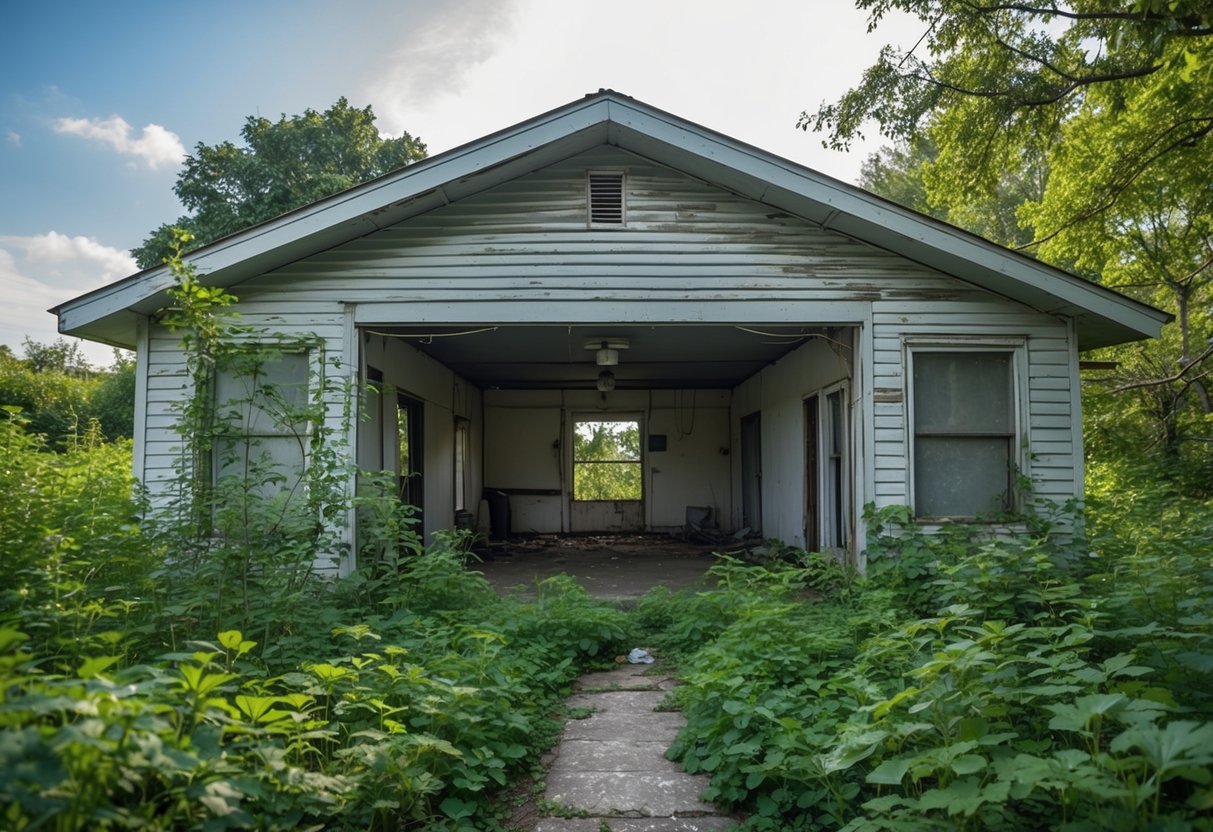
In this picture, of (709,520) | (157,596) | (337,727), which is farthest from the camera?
(709,520)

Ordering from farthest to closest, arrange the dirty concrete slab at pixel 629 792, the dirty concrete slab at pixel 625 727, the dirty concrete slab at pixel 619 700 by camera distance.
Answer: the dirty concrete slab at pixel 619 700 → the dirty concrete slab at pixel 625 727 → the dirty concrete slab at pixel 629 792

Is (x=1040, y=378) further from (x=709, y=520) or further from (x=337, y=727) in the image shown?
(x=709, y=520)

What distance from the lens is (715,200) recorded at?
6.56 metres

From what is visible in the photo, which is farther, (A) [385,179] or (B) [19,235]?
(B) [19,235]

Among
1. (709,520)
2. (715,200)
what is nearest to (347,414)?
(715,200)

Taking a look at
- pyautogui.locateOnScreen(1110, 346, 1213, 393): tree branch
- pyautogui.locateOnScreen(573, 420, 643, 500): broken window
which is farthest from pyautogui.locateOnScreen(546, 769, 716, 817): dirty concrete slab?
pyautogui.locateOnScreen(573, 420, 643, 500): broken window

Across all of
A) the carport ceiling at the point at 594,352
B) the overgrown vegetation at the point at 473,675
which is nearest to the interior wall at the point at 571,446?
the carport ceiling at the point at 594,352

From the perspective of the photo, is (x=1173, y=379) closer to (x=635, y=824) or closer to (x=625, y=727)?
(x=625, y=727)

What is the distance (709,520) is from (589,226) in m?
8.65

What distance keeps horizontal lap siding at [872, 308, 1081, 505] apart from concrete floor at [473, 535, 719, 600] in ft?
7.01

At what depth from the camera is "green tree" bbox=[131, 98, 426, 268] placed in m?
23.5

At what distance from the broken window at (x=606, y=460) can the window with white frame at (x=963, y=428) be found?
8.23m

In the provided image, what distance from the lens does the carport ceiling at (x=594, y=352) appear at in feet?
26.9

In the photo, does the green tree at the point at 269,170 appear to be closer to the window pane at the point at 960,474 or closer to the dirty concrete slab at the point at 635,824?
the window pane at the point at 960,474
